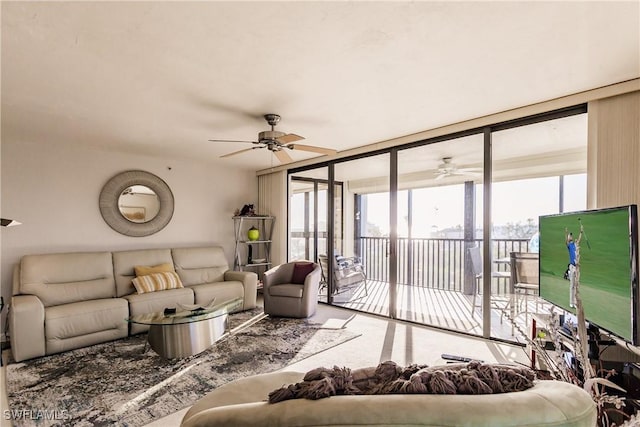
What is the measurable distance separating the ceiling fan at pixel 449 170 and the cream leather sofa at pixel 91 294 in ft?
9.98

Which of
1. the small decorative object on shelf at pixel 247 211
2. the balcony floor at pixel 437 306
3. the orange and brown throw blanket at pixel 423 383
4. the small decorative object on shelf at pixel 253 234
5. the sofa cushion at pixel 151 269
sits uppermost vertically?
the small decorative object on shelf at pixel 247 211

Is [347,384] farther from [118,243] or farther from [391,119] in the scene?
[118,243]

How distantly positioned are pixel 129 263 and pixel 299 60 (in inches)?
144

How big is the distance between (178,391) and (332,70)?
262 centimetres

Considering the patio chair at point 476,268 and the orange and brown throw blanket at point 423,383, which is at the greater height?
the orange and brown throw blanket at point 423,383

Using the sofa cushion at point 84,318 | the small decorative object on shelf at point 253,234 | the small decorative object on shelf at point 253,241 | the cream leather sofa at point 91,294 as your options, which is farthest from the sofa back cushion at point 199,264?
the sofa cushion at point 84,318

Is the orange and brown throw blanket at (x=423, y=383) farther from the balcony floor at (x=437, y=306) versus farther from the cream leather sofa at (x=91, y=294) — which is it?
the cream leather sofa at (x=91, y=294)

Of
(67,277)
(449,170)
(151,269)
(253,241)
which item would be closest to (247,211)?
(253,241)

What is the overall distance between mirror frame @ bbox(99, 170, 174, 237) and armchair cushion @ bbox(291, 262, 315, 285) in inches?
85.8

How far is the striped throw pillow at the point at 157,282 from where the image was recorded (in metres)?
3.98

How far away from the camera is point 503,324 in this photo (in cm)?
356

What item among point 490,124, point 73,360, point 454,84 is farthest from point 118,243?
point 490,124

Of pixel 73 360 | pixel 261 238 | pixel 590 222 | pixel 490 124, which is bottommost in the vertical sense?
pixel 73 360

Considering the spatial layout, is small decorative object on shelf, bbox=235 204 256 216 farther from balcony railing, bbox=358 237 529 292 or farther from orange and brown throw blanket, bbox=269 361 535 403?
orange and brown throw blanket, bbox=269 361 535 403
